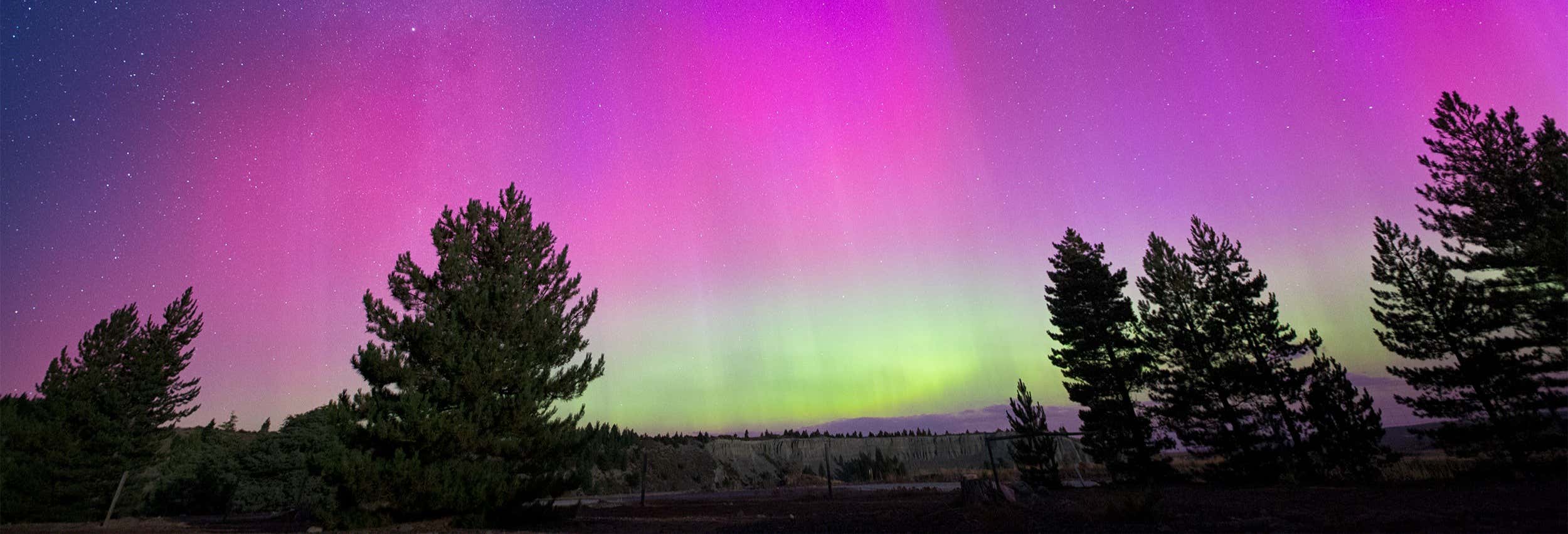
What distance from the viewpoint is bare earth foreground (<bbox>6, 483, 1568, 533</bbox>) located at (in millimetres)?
10031

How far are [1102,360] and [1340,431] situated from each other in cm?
776

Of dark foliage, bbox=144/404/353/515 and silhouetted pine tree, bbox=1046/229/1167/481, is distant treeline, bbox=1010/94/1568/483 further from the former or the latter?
dark foliage, bbox=144/404/353/515

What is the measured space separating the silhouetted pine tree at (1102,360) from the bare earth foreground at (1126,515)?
2.81m

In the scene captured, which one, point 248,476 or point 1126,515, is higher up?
point 248,476

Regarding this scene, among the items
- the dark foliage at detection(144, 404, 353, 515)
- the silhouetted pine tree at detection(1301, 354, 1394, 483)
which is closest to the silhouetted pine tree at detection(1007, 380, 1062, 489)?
the silhouetted pine tree at detection(1301, 354, 1394, 483)

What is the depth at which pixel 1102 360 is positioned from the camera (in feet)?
84.4

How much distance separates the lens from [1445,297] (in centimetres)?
1917

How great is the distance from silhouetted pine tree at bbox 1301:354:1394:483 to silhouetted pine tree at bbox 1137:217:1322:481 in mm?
444

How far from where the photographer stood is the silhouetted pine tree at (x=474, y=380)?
13.8 meters

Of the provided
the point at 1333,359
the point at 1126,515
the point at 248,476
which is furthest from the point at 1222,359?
the point at 248,476

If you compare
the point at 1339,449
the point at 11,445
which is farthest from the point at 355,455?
the point at 1339,449

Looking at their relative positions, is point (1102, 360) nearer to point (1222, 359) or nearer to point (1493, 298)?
point (1222, 359)

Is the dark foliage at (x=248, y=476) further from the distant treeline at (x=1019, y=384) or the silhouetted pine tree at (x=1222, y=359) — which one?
the silhouetted pine tree at (x=1222, y=359)

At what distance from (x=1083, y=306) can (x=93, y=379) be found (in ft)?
141
